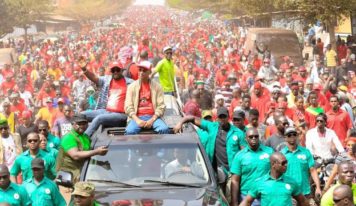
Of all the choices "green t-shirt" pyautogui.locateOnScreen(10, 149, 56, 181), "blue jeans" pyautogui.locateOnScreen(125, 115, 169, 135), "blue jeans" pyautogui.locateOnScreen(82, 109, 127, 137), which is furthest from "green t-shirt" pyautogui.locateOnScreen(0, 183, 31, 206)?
"blue jeans" pyautogui.locateOnScreen(82, 109, 127, 137)

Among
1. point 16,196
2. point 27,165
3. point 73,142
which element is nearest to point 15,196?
point 16,196

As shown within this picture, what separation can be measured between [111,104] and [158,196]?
10.9 feet

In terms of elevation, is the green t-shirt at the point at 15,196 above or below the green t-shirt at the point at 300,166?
above

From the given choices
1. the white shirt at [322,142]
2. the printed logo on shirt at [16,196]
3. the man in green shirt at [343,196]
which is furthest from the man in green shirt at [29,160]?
the man in green shirt at [343,196]

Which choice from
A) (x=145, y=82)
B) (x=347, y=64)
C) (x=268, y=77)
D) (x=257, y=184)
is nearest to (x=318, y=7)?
(x=347, y=64)

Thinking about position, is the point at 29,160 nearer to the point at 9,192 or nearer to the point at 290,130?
the point at 9,192

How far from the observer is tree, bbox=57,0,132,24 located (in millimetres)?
125250

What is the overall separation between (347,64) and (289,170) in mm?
15311

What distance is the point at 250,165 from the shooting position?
9.16m

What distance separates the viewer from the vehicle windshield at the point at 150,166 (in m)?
8.41

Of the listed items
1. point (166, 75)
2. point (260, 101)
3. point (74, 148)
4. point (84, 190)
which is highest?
point (166, 75)

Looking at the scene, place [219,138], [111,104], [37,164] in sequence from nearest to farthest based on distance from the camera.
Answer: [37,164] → [219,138] → [111,104]

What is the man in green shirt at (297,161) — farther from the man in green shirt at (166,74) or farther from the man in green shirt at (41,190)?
the man in green shirt at (166,74)

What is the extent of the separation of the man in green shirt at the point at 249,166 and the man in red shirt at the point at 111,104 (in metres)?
2.01
